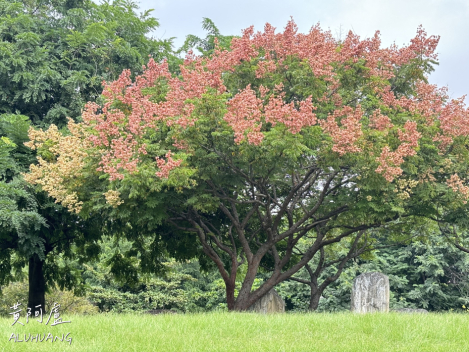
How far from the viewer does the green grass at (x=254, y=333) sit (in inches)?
329

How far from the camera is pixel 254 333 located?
9.34 metres

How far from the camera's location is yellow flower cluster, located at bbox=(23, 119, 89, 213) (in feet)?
42.9

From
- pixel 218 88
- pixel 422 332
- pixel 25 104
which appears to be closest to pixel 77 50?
pixel 25 104

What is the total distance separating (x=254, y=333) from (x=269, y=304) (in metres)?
5.18

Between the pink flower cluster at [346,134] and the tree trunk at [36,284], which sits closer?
the pink flower cluster at [346,134]

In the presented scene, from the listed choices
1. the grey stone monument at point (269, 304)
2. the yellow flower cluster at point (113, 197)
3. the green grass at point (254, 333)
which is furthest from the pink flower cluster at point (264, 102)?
the grey stone monument at point (269, 304)

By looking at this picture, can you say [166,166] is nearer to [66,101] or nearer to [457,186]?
[457,186]

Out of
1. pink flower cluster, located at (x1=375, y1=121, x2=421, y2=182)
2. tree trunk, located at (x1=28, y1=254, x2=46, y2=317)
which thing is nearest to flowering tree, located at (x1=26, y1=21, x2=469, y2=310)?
pink flower cluster, located at (x1=375, y1=121, x2=421, y2=182)

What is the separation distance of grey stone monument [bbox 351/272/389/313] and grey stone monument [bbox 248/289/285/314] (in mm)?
2735

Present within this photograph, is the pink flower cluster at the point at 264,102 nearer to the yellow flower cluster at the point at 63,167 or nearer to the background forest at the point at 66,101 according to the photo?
the yellow flower cluster at the point at 63,167

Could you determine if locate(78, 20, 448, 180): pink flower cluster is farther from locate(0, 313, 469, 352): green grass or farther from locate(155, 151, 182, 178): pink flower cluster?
locate(0, 313, 469, 352): green grass

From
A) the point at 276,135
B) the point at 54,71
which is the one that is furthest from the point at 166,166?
the point at 54,71

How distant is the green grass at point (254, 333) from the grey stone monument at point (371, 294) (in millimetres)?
1399

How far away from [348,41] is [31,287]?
13400 mm
